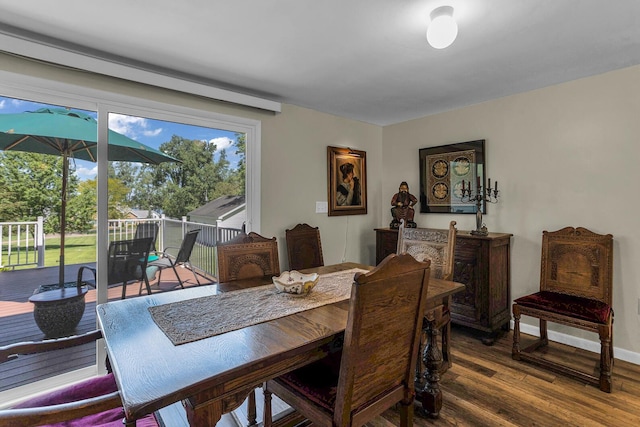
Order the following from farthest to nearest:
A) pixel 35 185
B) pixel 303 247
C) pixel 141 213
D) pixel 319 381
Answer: pixel 303 247 < pixel 141 213 < pixel 35 185 < pixel 319 381

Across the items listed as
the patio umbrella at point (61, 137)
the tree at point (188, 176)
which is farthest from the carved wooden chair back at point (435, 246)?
the patio umbrella at point (61, 137)

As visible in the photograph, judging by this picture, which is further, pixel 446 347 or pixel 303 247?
pixel 303 247

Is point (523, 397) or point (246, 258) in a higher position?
point (246, 258)

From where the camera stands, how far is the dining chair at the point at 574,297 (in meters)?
2.22

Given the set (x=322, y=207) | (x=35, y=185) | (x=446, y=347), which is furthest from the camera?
(x=322, y=207)

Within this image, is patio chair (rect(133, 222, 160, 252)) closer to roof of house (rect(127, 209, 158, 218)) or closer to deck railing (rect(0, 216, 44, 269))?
roof of house (rect(127, 209, 158, 218))

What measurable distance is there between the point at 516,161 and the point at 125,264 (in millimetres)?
3566

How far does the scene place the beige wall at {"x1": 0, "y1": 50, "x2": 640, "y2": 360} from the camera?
8.30 feet

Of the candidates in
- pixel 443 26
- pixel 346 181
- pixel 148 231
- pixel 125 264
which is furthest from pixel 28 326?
pixel 443 26

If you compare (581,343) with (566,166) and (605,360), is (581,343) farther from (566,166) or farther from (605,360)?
(566,166)

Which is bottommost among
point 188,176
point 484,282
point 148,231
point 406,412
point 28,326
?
point 406,412

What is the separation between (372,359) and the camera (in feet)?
4.01

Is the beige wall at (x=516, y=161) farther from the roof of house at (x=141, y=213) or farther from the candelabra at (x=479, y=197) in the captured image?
the roof of house at (x=141, y=213)

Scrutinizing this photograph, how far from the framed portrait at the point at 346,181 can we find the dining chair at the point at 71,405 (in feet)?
8.84
